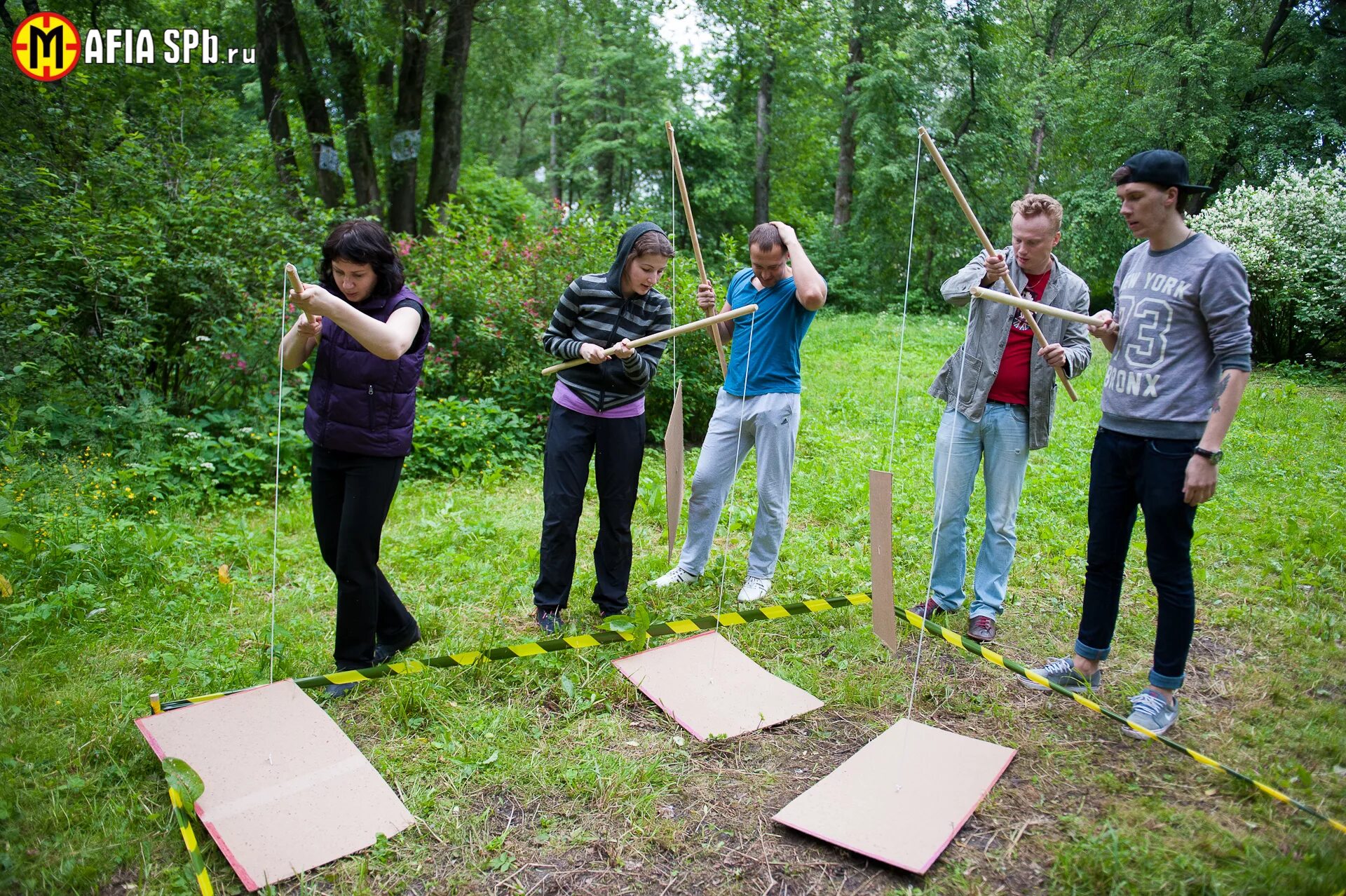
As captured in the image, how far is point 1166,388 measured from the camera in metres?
2.84

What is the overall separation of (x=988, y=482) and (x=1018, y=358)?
21.4 inches

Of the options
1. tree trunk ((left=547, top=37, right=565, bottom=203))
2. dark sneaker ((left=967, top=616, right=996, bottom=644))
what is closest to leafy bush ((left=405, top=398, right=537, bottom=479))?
dark sneaker ((left=967, top=616, right=996, bottom=644))

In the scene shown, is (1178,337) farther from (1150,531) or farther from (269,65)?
(269,65)

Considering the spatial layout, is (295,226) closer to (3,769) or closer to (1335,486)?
(3,769)

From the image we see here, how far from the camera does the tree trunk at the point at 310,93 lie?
10.9 m

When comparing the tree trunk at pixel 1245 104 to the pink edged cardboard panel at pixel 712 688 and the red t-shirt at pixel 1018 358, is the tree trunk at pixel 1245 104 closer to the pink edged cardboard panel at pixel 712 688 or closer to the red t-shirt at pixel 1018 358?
the red t-shirt at pixel 1018 358

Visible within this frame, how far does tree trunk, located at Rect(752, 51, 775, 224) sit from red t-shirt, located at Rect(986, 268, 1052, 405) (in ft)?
66.4

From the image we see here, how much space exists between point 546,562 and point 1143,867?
2385mm

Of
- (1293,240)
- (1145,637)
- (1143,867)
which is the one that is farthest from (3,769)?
(1293,240)

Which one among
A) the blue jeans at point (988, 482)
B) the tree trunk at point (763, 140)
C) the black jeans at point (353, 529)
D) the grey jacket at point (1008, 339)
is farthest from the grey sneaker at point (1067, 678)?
the tree trunk at point (763, 140)

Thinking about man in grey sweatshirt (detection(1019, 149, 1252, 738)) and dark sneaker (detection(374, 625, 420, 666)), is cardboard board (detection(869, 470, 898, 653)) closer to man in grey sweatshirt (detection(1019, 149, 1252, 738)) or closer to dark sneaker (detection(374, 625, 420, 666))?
man in grey sweatshirt (detection(1019, 149, 1252, 738))

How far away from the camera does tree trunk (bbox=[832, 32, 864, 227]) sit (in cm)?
2158

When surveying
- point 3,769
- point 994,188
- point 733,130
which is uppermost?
point 733,130

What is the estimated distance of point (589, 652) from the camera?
142 inches
